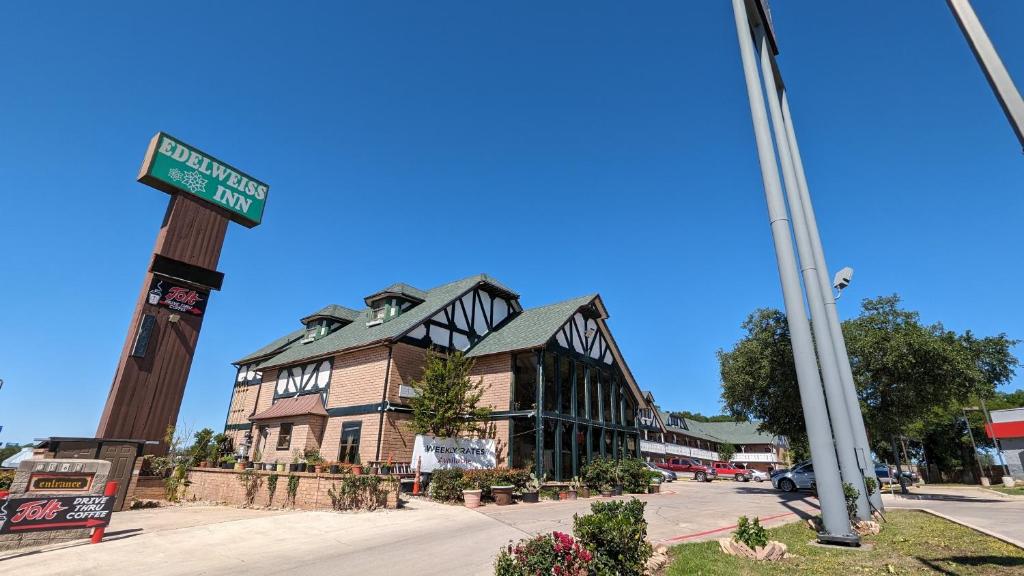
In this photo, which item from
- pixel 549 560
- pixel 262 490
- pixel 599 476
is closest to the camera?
pixel 549 560

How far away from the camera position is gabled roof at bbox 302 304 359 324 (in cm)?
3325

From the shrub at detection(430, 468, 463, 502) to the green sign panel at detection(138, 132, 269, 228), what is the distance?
17557mm

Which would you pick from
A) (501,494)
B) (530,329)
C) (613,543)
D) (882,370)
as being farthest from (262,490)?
(882,370)

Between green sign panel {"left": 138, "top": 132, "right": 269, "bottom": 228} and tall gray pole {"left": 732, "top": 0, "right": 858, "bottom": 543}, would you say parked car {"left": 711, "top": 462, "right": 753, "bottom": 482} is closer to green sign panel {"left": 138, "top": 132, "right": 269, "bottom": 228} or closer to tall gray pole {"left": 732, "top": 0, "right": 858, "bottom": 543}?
tall gray pole {"left": 732, "top": 0, "right": 858, "bottom": 543}

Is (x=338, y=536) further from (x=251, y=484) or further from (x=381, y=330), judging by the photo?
(x=381, y=330)

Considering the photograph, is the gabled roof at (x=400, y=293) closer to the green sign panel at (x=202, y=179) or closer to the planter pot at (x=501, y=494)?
the green sign panel at (x=202, y=179)

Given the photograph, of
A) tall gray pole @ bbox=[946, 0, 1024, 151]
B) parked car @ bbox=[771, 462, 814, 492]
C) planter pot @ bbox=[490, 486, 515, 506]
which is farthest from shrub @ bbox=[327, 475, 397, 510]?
parked car @ bbox=[771, 462, 814, 492]

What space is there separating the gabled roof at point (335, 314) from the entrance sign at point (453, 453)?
14971 mm

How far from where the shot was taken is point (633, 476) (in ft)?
77.5

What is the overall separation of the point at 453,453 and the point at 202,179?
1858 centimetres

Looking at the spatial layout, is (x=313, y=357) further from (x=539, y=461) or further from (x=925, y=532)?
(x=925, y=532)

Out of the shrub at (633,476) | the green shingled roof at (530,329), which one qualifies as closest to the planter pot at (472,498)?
the green shingled roof at (530,329)

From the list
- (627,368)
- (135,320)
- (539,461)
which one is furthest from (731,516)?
(135,320)

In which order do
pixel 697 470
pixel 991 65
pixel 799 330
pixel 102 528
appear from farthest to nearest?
pixel 697 470
pixel 799 330
pixel 102 528
pixel 991 65
